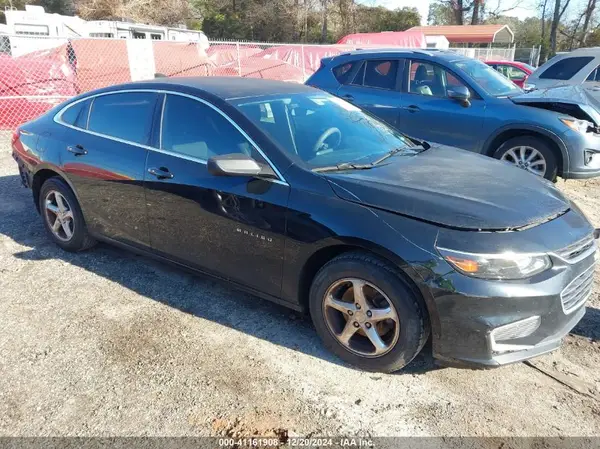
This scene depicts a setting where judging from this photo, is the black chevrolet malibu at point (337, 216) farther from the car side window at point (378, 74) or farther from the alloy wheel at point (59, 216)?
the car side window at point (378, 74)

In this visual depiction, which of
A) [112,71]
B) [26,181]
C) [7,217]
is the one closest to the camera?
[26,181]

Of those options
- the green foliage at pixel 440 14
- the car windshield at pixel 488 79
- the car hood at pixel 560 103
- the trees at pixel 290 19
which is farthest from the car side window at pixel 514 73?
the green foliage at pixel 440 14

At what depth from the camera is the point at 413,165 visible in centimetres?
332

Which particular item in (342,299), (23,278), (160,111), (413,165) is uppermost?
(160,111)

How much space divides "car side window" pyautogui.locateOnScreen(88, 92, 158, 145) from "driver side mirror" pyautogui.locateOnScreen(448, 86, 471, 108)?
4214mm

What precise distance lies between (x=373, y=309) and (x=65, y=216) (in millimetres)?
3074

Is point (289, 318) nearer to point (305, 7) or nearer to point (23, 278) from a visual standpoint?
point (23, 278)

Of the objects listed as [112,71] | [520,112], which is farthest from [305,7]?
[520,112]

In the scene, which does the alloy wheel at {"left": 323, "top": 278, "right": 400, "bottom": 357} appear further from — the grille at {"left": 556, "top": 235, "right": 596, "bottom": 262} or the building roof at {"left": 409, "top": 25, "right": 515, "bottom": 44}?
the building roof at {"left": 409, "top": 25, "right": 515, "bottom": 44}

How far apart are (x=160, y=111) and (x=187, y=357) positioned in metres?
1.82

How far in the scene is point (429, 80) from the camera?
700 centimetres

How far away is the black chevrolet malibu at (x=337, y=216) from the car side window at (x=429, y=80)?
3316mm

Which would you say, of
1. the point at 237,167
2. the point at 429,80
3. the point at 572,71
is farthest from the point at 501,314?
the point at 572,71

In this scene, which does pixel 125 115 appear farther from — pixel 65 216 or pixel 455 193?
pixel 455 193
